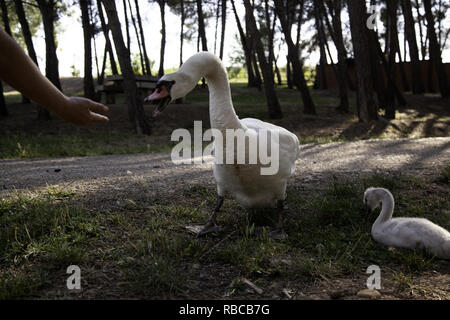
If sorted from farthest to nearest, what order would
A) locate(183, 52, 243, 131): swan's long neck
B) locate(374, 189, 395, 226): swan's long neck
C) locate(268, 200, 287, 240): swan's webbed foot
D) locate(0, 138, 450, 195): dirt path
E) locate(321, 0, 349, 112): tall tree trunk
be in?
locate(321, 0, 349, 112): tall tree trunk < locate(0, 138, 450, 195): dirt path < locate(374, 189, 395, 226): swan's long neck < locate(268, 200, 287, 240): swan's webbed foot < locate(183, 52, 243, 131): swan's long neck

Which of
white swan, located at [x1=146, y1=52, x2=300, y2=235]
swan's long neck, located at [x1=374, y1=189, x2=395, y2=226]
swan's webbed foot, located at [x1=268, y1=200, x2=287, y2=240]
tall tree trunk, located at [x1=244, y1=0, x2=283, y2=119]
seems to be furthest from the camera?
tall tree trunk, located at [x1=244, y1=0, x2=283, y2=119]

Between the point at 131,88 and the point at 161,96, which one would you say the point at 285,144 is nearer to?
the point at 161,96

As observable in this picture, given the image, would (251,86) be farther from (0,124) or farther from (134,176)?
(134,176)

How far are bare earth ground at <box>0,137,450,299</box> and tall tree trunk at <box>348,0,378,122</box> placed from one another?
3962 mm

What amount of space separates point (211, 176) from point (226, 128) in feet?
8.43

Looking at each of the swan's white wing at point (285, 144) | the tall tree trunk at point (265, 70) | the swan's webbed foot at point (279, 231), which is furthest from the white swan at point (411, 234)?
the tall tree trunk at point (265, 70)

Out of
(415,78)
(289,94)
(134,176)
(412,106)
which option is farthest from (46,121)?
(415,78)

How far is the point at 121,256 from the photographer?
292cm

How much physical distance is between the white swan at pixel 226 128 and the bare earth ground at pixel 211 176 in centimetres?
87

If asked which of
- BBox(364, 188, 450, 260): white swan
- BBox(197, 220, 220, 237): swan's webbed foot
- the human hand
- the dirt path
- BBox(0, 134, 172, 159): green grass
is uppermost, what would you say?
the human hand

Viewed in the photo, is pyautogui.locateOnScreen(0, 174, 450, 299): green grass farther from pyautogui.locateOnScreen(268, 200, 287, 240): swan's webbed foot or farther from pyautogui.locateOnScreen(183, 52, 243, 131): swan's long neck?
pyautogui.locateOnScreen(183, 52, 243, 131): swan's long neck

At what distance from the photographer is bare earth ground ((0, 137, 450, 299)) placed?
8.32 feet

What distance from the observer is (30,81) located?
1.89 metres

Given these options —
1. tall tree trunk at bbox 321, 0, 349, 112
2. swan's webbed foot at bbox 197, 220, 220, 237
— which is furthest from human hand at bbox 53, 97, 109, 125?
tall tree trunk at bbox 321, 0, 349, 112
